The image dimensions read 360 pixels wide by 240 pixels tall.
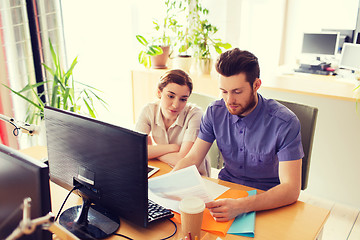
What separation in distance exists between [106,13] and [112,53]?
0.42 metres

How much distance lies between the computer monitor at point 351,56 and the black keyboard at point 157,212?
2.83m

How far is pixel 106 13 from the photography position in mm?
3326

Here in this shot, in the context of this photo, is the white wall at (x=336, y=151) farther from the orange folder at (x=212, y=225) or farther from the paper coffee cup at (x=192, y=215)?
the paper coffee cup at (x=192, y=215)

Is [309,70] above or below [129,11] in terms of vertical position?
below

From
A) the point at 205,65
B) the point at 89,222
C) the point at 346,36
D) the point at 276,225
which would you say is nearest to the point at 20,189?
the point at 89,222

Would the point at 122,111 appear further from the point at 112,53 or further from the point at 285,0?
the point at 285,0

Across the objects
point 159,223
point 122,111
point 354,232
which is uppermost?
point 159,223

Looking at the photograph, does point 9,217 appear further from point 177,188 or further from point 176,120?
point 176,120

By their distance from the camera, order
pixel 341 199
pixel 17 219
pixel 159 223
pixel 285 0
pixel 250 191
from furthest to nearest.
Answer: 1. pixel 285 0
2. pixel 341 199
3. pixel 250 191
4. pixel 159 223
5. pixel 17 219

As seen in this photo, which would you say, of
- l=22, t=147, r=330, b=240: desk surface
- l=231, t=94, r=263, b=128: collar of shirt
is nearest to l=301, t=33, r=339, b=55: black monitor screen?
l=231, t=94, r=263, b=128: collar of shirt

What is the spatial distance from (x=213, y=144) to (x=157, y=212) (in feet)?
2.77

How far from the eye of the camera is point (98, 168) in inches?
36.6

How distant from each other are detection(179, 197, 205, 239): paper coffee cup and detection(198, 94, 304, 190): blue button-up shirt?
517 mm

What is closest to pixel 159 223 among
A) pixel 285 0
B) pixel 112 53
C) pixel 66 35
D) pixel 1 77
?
pixel 1 77
